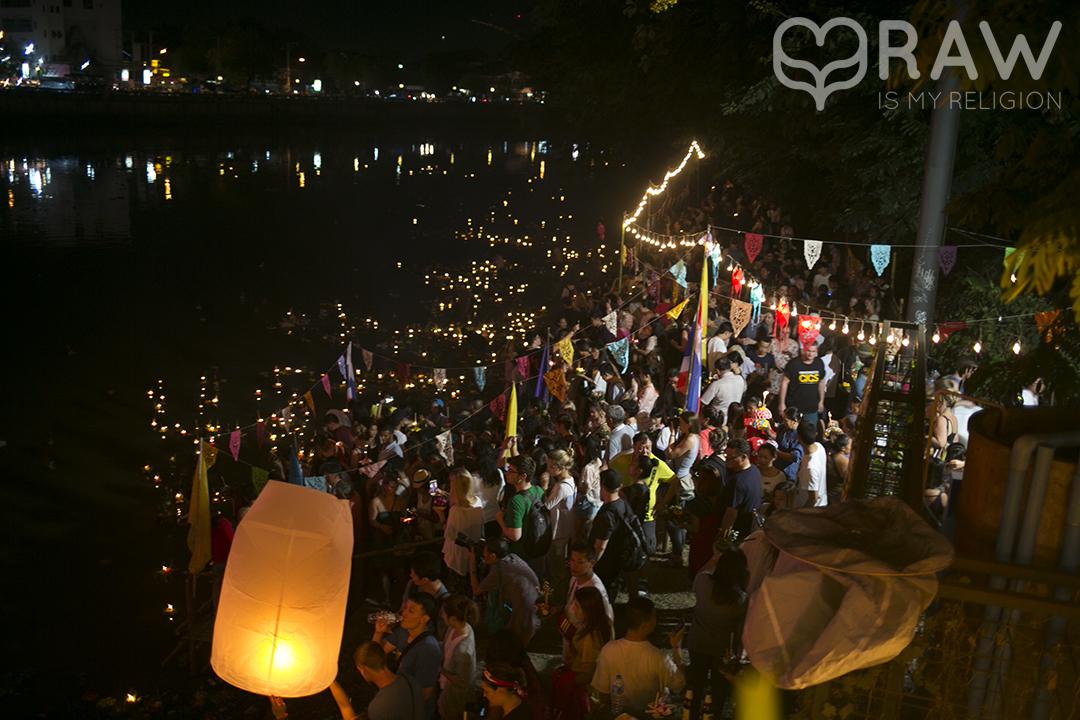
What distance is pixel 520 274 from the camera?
24.2 metres

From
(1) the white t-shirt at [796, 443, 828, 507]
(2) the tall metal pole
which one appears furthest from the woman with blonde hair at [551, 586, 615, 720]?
(2) the tall metal pole

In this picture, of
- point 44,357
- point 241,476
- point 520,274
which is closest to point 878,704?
point 241,476

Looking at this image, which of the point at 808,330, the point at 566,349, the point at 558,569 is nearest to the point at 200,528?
the point at 558,569

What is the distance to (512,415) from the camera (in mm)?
8602

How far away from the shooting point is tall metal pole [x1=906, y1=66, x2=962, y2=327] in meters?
6.13

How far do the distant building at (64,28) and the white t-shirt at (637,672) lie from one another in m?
117

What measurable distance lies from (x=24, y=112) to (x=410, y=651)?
69.7 meters

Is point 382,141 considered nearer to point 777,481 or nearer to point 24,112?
point 24,112

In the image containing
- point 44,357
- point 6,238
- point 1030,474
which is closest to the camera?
point 1030,474

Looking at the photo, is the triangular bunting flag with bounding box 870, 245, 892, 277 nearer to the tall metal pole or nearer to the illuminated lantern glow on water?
the tall metal pole

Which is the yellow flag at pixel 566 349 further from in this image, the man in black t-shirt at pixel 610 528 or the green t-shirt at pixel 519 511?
the man in black t-shirt at pixel 610 528

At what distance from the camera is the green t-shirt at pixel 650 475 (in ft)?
21.5

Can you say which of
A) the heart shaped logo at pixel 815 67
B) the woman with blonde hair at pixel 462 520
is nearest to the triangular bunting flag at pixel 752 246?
the heart shaped logo at pixel 815 67

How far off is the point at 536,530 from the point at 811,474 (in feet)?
7.48
